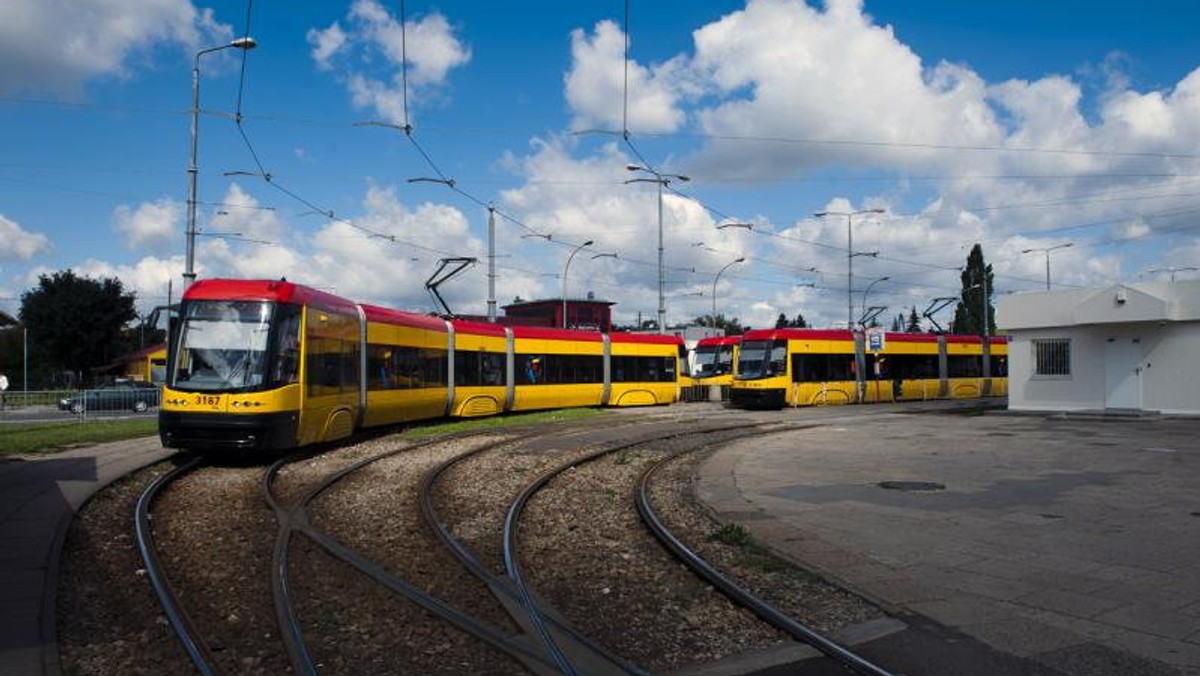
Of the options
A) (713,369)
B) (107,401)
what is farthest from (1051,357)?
(107,401)

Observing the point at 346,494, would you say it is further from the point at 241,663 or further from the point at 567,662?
the point at 567,662

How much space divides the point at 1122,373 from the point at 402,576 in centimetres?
2768

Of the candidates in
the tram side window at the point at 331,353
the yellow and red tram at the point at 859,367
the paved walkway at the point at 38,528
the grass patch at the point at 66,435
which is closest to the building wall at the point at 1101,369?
the yellow and red tram at the point at 859,367

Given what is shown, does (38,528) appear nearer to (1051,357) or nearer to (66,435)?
(66,435)

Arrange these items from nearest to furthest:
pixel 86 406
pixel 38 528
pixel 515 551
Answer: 1. pixel 515 551
2. pixel 38 528
3. pixel 86 406

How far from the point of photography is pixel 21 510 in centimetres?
991

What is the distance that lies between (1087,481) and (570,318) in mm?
84554

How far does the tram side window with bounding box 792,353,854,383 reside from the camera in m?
34.2

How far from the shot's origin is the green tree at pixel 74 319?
7250 centimetres

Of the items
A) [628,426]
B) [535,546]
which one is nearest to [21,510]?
[535,546]

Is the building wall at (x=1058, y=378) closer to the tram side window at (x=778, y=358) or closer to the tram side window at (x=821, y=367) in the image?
the tram side window at (x=821, y=367)

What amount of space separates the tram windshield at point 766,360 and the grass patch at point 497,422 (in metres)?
6.01

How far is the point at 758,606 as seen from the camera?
6211 millimetres

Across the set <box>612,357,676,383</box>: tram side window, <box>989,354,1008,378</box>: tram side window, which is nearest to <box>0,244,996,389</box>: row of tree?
<box>989,354,1008,378</box>: tram side window
